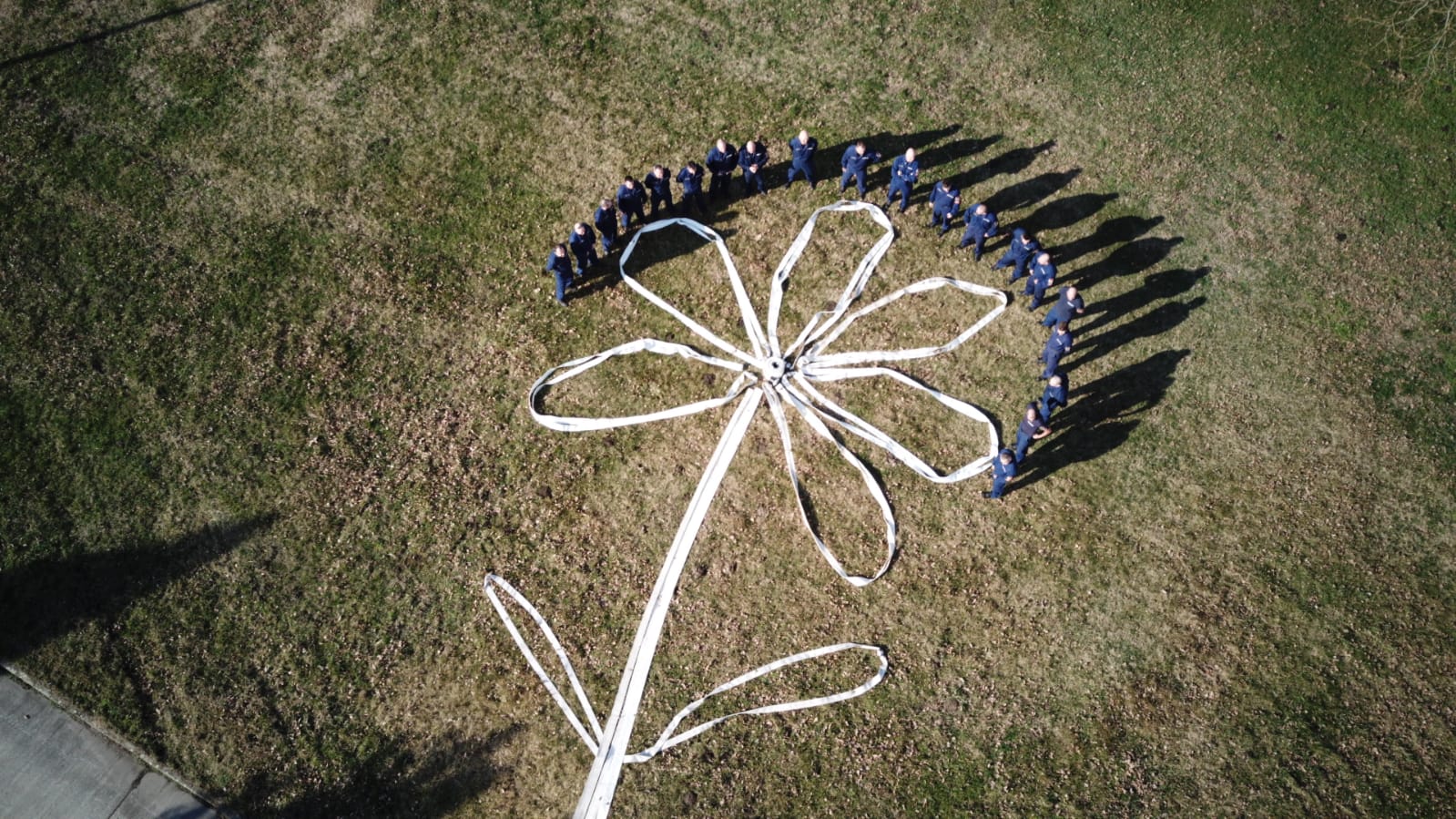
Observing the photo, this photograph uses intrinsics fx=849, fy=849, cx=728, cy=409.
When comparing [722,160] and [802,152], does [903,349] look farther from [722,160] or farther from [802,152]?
[722,160]

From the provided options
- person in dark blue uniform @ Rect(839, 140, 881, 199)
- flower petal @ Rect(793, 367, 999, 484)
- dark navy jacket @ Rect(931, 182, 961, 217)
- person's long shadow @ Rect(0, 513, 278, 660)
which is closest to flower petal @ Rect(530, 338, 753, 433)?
flower petal @ Rect(793, 367, 999, 484)

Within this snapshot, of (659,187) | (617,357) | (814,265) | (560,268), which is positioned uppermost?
(814,265)

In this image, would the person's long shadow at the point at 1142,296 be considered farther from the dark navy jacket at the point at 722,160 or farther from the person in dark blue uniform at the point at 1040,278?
the dark navy jacket at the point at 722,160

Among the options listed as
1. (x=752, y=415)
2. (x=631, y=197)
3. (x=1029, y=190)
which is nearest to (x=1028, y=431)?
(x=752, y=415)

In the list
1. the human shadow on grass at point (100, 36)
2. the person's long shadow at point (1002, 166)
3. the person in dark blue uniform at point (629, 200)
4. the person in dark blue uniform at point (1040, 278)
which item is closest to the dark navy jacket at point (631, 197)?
the person in dark blue uniform at point (629, 200)

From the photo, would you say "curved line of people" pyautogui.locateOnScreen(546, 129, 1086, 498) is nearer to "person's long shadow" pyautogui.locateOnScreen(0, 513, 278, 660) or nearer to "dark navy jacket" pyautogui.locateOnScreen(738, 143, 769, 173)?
"dark navy jacket" pyautogui.locateOnScreen(738, 143, 769, 173)

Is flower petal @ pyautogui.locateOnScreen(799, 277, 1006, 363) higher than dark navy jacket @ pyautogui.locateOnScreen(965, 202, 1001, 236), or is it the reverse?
dark navy jacket @ pyautogui.locateOnScreen(965, 202, 1001, 236)

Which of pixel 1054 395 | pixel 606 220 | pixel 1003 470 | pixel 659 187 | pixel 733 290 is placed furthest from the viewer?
pixel 733 290
